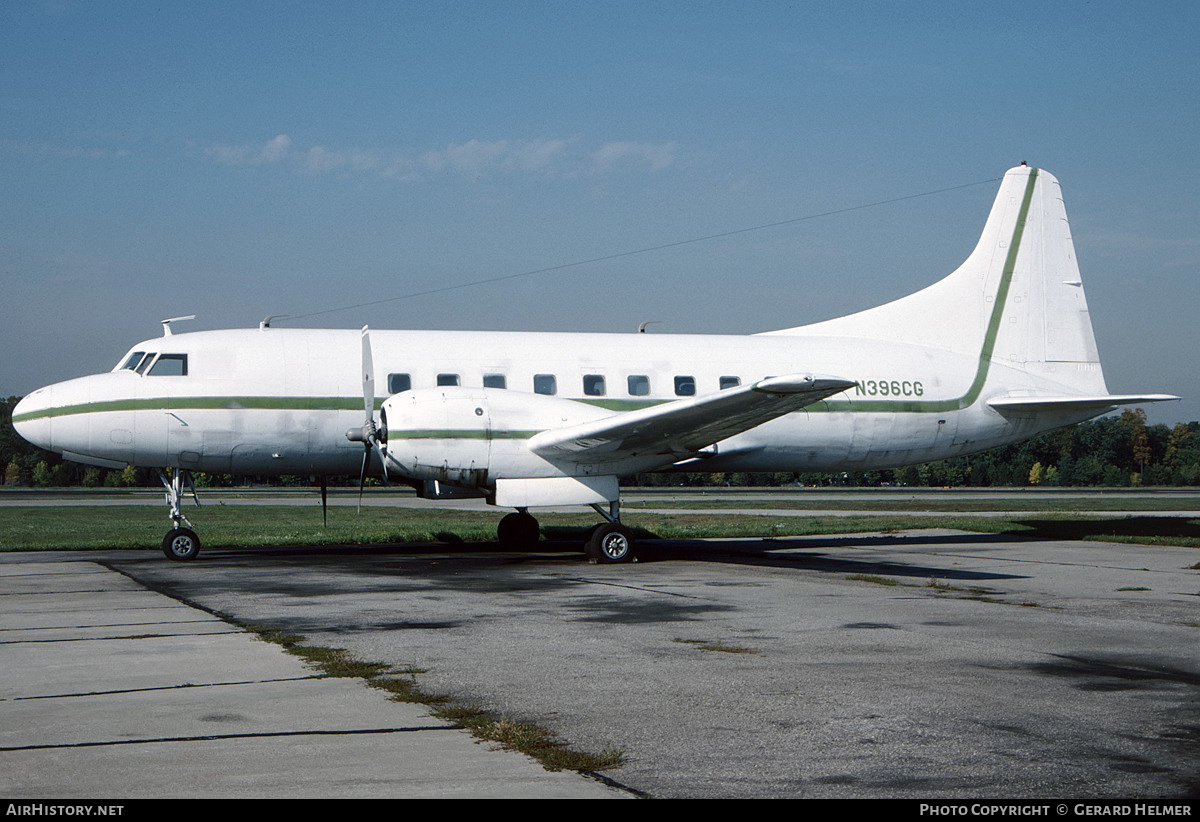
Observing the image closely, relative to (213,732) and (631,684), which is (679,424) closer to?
(631,684)

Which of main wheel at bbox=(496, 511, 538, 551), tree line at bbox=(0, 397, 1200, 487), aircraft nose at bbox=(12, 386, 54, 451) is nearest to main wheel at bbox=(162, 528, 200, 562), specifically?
aircraft nose at bbox=(12, 386, 54, 451)

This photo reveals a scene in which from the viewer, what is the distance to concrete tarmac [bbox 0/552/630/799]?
5035 mm

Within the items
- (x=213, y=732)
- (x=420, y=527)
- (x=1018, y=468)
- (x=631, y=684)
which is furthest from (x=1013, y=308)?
(x=1018, y=468)

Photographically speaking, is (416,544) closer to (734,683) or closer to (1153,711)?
(734,683)

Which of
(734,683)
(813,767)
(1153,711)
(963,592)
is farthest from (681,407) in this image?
(813,767)

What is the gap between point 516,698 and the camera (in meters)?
7.07

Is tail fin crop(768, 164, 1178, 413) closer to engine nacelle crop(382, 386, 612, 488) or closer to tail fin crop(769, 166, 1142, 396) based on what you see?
tail fin crop(769, 166, 1142, 396)

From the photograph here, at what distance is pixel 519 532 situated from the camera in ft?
69.6

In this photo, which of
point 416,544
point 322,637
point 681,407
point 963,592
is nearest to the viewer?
point 322,637

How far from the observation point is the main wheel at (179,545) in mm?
17844

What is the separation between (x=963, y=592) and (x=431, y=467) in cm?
806

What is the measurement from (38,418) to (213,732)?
13857mm

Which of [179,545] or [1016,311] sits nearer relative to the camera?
[179,545]

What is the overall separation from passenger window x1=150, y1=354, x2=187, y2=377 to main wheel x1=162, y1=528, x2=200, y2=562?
2.67m
